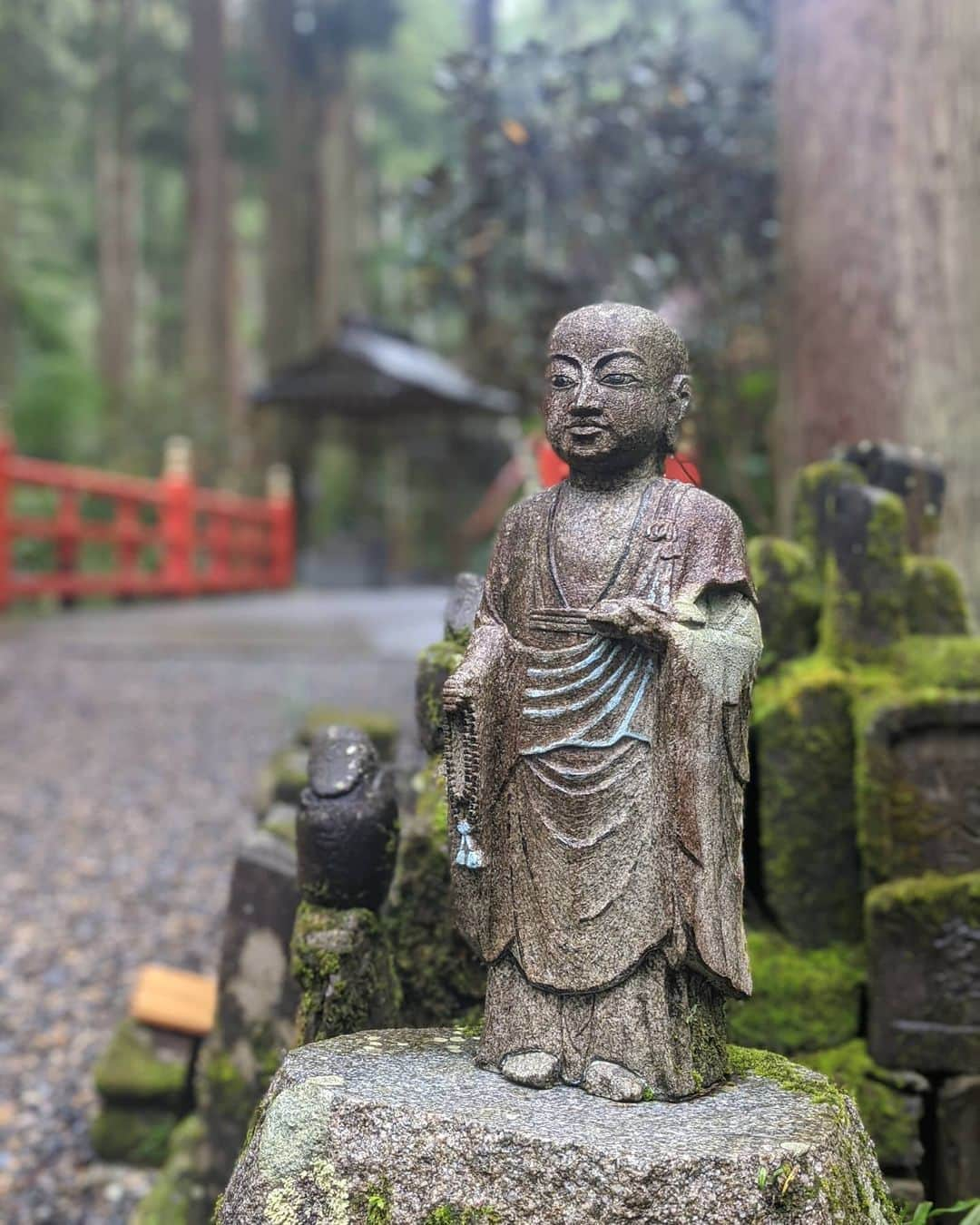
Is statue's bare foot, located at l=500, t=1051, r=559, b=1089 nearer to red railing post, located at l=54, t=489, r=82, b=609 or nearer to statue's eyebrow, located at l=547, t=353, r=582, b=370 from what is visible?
statue's eyebrow, located at l=547, t=353, r=582, b=370

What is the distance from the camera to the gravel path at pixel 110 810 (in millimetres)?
4309

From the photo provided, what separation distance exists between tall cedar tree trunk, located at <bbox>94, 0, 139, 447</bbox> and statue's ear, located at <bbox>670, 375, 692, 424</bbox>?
16.4 meters

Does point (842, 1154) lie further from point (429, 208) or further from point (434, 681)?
point (429, 208)

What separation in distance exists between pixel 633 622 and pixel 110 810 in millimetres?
4860

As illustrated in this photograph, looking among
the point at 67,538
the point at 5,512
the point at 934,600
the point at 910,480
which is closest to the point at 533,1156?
the point at 934,600

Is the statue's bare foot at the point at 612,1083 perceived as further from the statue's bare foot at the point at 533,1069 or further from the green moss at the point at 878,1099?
the green moss at the point at 878,1099

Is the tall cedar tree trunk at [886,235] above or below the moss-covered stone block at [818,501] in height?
above

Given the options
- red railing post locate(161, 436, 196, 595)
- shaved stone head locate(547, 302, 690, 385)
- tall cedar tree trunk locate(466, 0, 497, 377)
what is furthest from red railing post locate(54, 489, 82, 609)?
shaved stone head locate(547, 302, 690, 385)

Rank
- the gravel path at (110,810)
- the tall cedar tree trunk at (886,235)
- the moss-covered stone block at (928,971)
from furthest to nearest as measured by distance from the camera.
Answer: the tall cedar tree trunk at (886,235)
the gravel path at (110,810)
the moss-covered stone block at (928,971)

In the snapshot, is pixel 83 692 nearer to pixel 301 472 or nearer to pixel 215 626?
pixel 215 626

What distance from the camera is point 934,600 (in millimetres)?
3637

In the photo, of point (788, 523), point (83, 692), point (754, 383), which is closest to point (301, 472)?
point (83, 692)

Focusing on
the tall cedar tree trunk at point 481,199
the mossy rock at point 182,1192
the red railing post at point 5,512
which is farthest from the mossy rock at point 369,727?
the red railing post at point 5,512

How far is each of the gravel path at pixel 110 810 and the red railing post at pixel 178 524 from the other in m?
2.29
